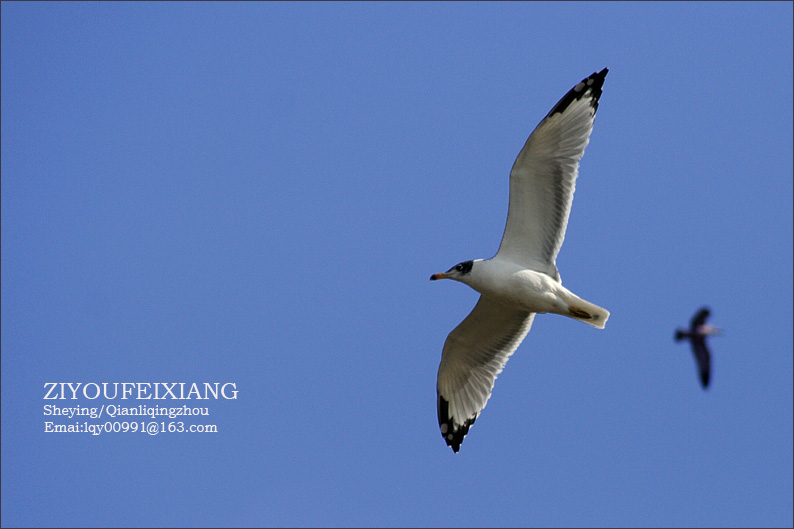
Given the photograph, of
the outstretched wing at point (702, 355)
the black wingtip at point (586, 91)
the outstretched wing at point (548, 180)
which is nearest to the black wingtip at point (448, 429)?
the outstretched wing at point (548, 180)

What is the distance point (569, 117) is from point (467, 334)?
2.35m

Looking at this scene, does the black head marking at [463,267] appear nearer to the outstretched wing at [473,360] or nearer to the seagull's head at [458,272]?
the seagull's head at [458,272]

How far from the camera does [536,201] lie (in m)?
7.24

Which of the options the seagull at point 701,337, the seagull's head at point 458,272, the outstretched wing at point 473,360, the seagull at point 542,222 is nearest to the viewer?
the seagull at point 701,337

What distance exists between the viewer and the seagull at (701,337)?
13.0ft

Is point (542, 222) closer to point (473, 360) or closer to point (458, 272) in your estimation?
point (458, 272)

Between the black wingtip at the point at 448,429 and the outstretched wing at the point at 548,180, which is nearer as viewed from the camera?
the outstretched wing at the point at 548,180

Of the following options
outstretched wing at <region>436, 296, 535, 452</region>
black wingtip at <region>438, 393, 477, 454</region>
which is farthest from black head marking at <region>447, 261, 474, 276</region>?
black wingtip at <region>438, 393, 477, 454</region>

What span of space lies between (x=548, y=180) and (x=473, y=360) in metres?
2.13

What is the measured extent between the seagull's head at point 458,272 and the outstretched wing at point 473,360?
0.60m

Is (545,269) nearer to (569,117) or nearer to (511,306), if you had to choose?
(511,306)

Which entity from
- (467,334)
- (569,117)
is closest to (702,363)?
(569,117)

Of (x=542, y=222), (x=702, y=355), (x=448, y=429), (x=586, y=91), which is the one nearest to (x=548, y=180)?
(x=542, y=222)

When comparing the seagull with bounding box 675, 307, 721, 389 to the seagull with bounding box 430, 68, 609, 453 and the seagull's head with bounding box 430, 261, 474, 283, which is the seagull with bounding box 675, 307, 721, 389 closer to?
the seagull with bounding box 430, 68, 609, 453
